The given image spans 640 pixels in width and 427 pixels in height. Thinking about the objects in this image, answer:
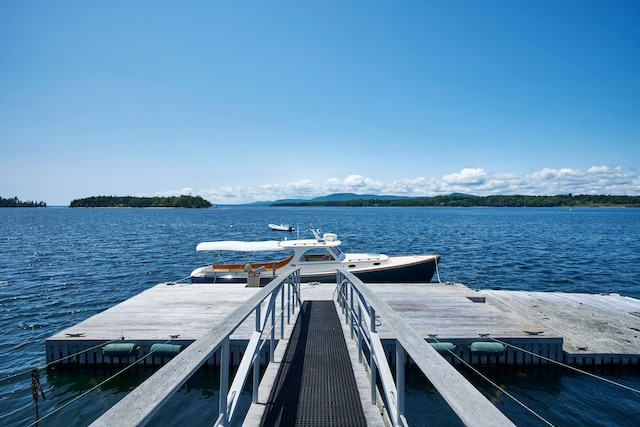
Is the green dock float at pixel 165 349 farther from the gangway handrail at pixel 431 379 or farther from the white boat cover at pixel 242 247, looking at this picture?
the white boat cover at pixel 242 247

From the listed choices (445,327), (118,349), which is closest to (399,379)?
(445,327)

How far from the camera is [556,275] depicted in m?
20.5

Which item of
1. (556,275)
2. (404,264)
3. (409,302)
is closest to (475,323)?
(409,302)

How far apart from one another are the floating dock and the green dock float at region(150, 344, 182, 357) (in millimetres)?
93

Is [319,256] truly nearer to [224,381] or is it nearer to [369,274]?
[369,274]

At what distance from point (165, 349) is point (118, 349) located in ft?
3.27

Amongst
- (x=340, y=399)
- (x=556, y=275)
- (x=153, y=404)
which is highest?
(x=153, y=404)

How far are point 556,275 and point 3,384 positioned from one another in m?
24.3

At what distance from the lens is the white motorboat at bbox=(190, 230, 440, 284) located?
50.5 ft

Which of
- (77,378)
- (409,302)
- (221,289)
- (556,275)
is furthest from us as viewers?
(556,275)

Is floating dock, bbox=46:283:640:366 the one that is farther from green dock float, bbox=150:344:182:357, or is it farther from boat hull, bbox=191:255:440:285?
boat hull, bbox=191:255:440:285

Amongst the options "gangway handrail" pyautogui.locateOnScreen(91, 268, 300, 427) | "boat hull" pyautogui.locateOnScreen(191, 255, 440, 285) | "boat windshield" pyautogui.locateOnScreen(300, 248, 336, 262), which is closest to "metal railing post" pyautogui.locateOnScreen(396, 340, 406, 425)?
"gangway handrail" pyautogui.locateOnScreen(91, 268, 300, 427)

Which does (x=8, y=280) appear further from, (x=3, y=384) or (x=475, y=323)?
(x=475, y=323)

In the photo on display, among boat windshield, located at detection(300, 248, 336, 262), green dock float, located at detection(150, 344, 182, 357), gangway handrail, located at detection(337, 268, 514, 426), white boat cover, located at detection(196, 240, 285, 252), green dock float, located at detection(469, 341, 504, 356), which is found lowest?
green dock float, located at detection(469, 341, 504, 356)
